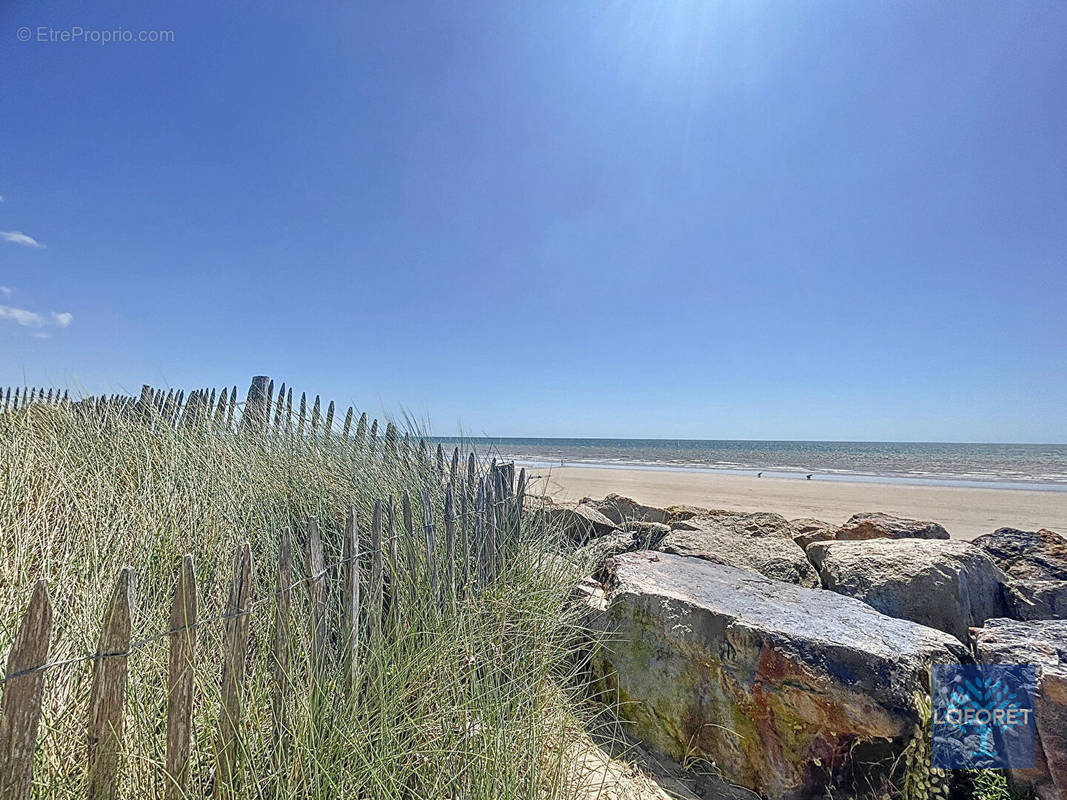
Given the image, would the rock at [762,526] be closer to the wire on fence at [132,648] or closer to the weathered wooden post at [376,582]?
the weathered wooden post at [376,582]

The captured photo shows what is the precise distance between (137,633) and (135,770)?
0.54 metres

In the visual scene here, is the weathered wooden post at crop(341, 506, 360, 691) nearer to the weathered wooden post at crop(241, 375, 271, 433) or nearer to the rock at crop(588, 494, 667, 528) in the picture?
the weathered wooden post at crop(241, 375, 271, 433)

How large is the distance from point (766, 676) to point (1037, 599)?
8.37ft

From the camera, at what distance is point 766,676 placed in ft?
7.19

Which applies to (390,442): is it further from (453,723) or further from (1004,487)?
(1004,487)

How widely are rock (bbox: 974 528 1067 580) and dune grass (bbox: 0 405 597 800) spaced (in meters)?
3.73

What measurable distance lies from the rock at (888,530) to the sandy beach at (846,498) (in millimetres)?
3753

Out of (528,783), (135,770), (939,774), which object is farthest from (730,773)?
(135,770)

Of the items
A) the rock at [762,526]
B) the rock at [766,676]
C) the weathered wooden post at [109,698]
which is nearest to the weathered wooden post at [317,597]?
the weathered wooden post at [109,698]

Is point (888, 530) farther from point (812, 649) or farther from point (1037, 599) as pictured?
point (812, 649)

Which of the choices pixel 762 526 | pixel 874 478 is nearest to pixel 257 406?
pixel 762 526

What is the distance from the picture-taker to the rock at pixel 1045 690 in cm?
177

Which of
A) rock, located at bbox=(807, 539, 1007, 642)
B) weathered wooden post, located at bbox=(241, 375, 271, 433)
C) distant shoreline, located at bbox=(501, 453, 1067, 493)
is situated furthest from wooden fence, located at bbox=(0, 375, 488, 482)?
distant shoreline, located at bbox=(501, 453, 1067, 493)
